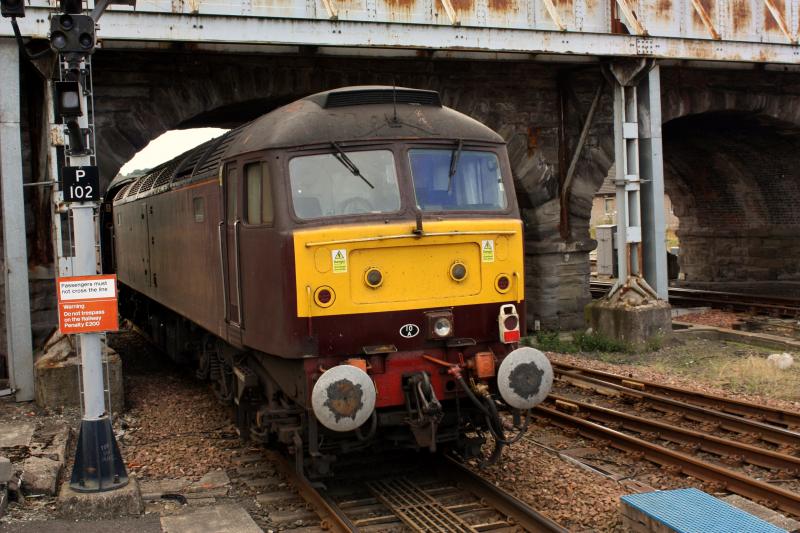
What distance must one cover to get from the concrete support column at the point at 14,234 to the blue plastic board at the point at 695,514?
782 cm

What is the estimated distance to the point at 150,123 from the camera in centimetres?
1344

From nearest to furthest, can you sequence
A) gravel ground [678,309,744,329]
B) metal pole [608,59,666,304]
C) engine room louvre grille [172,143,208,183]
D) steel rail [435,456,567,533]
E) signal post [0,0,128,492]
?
steel rail [435,456,567,533], signal post [0,0,128,492], engine room louvre grille [172,143,208,183], metal pole [608,59,666,304], gravel ground [678,309,744,329]

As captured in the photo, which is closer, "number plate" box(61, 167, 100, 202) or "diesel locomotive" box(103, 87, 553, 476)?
"diesel locomotive" box(103, 87, 553, 476)

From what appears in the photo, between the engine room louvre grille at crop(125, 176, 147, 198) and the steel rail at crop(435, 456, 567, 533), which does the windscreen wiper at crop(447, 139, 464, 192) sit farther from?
the engine room louvre grille at crop(125, 176, 147, 198)

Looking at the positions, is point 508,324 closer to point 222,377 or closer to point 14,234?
point 222,377

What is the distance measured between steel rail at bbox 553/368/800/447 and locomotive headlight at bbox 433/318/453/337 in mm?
3805

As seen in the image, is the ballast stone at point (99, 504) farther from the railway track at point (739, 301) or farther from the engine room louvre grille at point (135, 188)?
the railway track at point (739, 301)

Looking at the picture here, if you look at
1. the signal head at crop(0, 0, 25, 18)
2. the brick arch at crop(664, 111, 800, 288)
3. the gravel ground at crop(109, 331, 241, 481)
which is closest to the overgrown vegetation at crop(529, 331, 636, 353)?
the gravel ground at crop(109, 331, 241, 481)

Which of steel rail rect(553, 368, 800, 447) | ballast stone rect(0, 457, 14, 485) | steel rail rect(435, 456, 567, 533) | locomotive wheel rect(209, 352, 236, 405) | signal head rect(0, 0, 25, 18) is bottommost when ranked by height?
steel rail rect(553, 368, 800, 447)

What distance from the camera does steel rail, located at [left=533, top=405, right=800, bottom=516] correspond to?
6.70m

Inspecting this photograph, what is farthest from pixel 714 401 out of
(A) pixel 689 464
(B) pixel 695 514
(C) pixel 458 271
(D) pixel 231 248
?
(D) pixel 231 248

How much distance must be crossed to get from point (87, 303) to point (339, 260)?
79.7 inches

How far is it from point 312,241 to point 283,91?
8.37 meters

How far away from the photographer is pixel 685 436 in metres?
8.66
